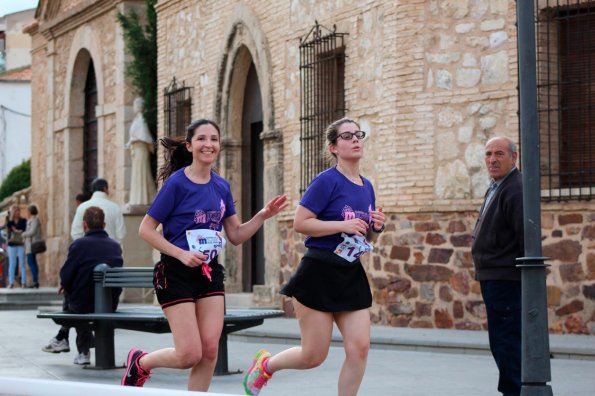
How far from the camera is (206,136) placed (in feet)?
27.8

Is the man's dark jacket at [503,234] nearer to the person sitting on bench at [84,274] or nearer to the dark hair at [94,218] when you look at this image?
the person sitting on bench at [84,274]

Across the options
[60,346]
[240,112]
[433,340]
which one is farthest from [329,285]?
[240,112]

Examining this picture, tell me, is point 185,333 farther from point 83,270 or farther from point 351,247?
point 83,270

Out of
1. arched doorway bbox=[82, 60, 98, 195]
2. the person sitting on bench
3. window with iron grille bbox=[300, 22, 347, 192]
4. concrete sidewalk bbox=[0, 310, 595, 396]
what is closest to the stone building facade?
window with iron grille bbox=[300, 22, 347, 192]

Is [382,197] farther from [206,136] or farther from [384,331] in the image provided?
[206,136]

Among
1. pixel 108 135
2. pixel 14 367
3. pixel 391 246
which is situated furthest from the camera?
pixel 108 135

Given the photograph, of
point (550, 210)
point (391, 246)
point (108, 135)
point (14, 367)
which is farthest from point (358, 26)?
point (108, 135)

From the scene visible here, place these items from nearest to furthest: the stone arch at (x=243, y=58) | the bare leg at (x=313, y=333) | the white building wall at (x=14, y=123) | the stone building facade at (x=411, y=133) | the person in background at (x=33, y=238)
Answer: the bare leg at (x=313, y=333), the stone building facade at (x=411, y=133), the stone arch at (x=243, y=58), the person in background at (x=33, y=238), the white building wall at (x=14, y=123)

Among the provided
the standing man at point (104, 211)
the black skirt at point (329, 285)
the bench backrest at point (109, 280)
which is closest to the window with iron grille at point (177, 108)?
the standing man at point (104, 211)

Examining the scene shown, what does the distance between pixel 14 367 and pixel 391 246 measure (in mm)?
5991

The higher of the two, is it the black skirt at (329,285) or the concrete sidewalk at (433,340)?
the black skirt at (329,285)

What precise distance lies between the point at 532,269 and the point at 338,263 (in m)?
1.15

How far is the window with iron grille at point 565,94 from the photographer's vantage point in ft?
51.4

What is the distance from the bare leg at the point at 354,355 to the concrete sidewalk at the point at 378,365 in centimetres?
232
